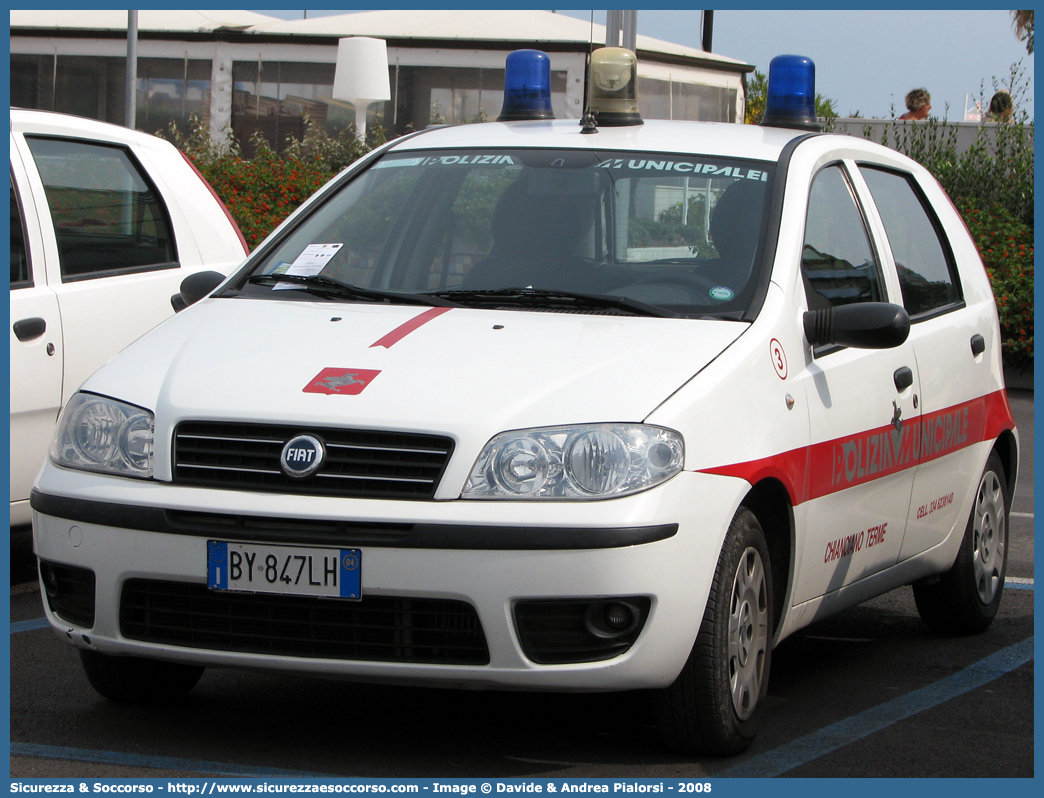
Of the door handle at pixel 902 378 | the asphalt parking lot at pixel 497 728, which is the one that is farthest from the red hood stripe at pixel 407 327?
the door handle at pixel 902 378

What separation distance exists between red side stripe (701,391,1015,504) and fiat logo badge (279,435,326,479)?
0.94m

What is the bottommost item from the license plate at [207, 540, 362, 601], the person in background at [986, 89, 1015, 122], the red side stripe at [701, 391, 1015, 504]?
the license plate at [207, 540, 362, 601]

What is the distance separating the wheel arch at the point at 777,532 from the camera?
14.1 ft

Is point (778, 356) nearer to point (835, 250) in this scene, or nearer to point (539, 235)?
point (835, 250)

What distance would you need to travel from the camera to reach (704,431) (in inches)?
154

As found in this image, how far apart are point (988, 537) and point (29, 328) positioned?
3.73m

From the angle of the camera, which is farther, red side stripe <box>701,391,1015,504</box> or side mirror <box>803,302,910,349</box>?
side mirror <box>803,302,910,349</box>

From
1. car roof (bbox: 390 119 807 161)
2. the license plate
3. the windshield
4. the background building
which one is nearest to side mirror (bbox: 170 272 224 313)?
the windshield

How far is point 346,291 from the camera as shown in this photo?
4.77m

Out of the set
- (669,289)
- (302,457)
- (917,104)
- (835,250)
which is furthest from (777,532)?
(917,104)

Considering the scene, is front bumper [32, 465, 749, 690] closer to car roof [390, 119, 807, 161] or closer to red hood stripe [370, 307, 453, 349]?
red hood stripe [370, 307, 453, 349]

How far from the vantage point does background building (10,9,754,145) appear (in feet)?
111

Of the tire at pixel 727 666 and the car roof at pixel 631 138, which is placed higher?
the car roof at pixel 631 138

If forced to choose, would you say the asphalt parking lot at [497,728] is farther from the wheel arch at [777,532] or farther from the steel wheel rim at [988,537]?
the steel wheel rim at [988,537]
